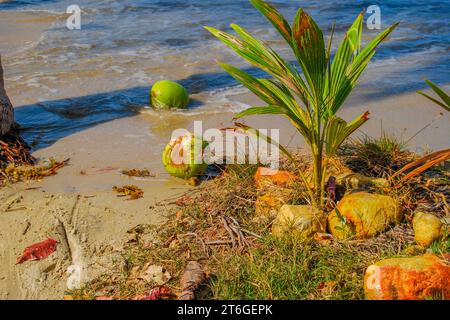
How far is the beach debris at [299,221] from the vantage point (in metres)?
3.38

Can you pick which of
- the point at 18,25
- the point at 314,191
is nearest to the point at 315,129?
the point at 314,191

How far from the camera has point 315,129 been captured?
3.44 m

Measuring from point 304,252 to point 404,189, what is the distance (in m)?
0.87

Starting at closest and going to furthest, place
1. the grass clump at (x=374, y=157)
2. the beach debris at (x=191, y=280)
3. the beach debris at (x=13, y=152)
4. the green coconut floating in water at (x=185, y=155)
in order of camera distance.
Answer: the beach debris at (x=191, y=280), the grass clump at (x=374, y=157), the green coconut floating in water at (x=185, y=155), the beach debris at (x=13, y=152)

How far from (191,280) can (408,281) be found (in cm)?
103

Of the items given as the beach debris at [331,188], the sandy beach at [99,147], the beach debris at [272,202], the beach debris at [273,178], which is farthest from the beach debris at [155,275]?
the beach debris at [331,188]

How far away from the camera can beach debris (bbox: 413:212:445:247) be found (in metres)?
3.27

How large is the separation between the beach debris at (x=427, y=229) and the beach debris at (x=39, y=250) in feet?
6.60

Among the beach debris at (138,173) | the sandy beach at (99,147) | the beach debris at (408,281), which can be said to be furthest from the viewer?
the beach debris at (138,173)

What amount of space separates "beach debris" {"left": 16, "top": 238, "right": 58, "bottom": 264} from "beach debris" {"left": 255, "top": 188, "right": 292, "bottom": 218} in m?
1.21

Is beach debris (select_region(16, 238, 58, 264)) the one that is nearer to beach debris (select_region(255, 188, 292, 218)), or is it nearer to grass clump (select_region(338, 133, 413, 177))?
beach debris (select_region(255, 188, 292, 218))

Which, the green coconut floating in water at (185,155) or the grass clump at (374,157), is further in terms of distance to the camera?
the green coconut floating in water at (185,155)

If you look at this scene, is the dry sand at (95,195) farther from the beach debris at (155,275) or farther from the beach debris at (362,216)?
the beach debris at (362,216)

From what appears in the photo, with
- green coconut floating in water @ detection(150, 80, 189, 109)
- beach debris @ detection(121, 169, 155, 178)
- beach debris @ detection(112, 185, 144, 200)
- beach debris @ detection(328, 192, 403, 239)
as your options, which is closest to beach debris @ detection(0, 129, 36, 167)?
beach debris @ detection(121, 169, 155, 178)
